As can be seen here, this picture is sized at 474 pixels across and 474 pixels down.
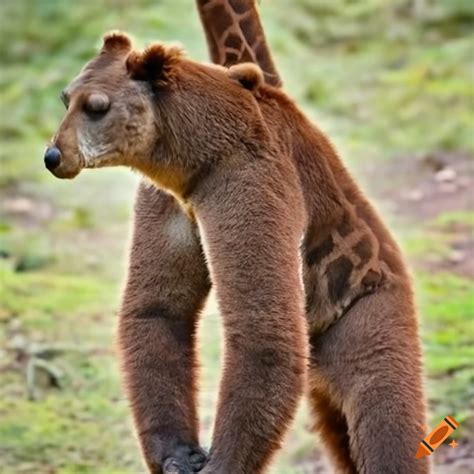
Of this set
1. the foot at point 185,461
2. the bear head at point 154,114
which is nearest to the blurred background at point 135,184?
the foot at point 185,461

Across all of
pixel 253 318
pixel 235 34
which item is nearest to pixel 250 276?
pixel 253 318

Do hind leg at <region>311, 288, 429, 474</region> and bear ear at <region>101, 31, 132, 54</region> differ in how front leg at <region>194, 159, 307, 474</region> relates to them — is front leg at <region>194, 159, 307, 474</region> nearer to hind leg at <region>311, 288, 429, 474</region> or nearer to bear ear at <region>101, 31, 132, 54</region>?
hind leg at <region>311, 288, 429, 474</region>

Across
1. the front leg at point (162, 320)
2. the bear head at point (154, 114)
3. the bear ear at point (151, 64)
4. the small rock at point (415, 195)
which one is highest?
the small rock at point (415, 195)

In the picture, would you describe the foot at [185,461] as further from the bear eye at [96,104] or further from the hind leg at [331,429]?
the bear eye at [96,104]

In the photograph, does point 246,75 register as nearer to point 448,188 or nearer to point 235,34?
point 235,34

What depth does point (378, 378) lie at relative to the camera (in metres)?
6.46

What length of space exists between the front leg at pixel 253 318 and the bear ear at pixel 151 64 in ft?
1.60

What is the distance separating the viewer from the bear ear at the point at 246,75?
6.38m

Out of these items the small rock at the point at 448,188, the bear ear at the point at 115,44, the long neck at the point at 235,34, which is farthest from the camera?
the small rock at the point at 448,188

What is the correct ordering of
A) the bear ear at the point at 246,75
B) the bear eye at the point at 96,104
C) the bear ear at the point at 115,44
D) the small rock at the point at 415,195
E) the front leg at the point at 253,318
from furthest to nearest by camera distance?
the small rock at the point at 415,195, the bear ear at the point at 246,75, the bear ear at the point at 115,44, the front leg at the point at 253,318, the bear eye at the point at 96,104

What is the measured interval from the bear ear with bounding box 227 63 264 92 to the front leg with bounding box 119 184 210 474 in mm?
610

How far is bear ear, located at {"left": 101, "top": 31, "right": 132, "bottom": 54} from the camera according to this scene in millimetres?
6195

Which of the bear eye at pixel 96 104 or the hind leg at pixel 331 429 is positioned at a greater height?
the bear eye at pixel 96 104

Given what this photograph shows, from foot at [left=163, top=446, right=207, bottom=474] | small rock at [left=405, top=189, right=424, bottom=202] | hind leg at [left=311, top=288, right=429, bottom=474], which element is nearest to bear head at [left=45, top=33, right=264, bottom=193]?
hind leg at [left=311, top=288, right=429, bottom=474]
